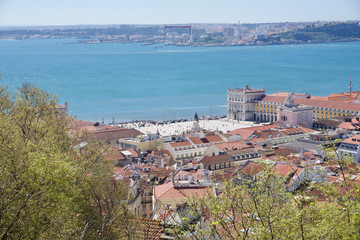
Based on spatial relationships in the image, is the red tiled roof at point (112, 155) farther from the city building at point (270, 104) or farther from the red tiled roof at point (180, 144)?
the city building at point (270, 104)

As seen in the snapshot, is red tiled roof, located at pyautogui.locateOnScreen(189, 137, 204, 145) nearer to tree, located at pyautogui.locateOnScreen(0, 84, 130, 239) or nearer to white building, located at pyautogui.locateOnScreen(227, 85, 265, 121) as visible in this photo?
tree, located at pyautogui.locateOnScreen(0, 84, 130, 239)

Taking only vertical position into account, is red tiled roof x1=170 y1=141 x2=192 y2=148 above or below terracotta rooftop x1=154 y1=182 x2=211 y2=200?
below

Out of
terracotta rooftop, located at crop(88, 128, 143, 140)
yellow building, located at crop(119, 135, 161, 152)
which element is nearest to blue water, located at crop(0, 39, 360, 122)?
terracotta rooftop, located at crop(88, 128, 143, 140)

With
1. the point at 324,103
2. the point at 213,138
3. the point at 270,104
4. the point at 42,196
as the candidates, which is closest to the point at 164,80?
the point at 270,104

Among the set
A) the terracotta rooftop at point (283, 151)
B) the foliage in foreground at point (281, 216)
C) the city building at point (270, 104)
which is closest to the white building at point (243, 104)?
the city building at point (270, 104)

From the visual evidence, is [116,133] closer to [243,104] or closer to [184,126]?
[184,126]

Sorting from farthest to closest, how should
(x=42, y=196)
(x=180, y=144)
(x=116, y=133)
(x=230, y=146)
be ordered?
(x=116, y=133), (x=180, y=144), (x=230, y=146), (x=42, y=196)

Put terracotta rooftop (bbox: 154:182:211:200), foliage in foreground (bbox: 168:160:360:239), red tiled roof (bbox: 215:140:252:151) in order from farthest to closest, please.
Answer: red tiled roof (bbox: 215:140:252:151) < terracotta rooftop (bbox: 154:182:211:200) < foliage in foreground (bbox: 168:160:360:239)

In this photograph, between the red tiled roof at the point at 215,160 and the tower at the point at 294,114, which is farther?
the tower at the point at 294,114

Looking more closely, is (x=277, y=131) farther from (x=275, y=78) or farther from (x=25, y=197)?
(x=275, y=78)
